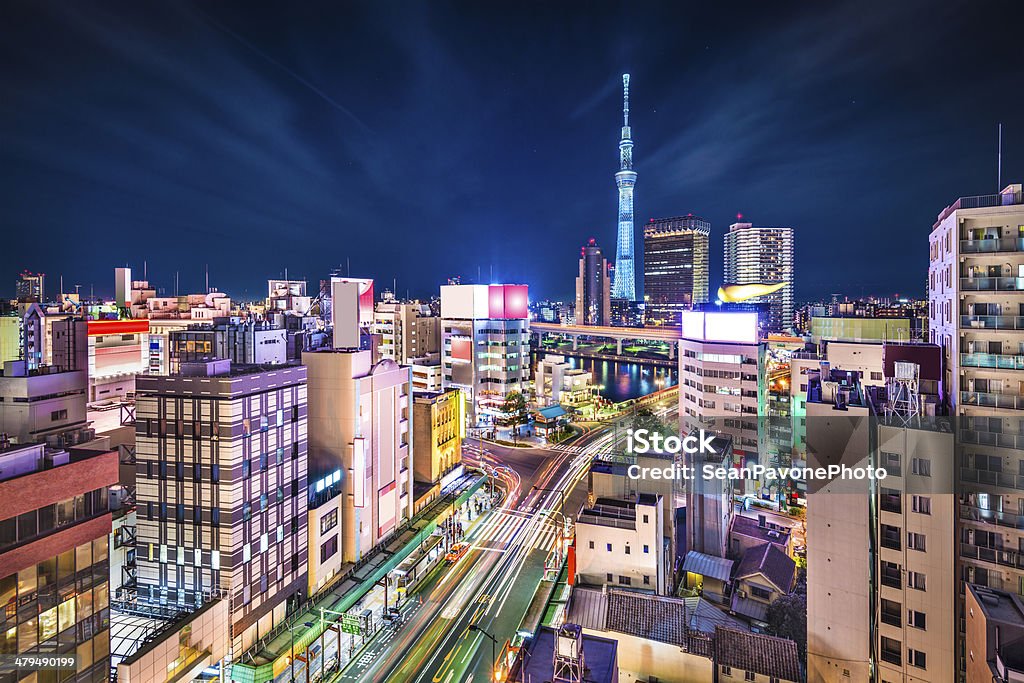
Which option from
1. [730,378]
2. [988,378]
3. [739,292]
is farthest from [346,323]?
[739,292]

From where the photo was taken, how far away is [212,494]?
547 inches

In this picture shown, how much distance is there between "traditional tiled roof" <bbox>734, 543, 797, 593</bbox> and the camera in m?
16.9

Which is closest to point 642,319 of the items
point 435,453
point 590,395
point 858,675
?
point 590,395


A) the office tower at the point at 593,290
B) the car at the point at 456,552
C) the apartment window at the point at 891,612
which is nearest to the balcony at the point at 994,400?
the apartment window at the point at 891,612

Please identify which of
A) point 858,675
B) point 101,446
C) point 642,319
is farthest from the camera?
point 642,319

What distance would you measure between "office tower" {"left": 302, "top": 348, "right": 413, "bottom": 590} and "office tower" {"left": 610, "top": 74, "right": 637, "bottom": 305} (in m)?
121

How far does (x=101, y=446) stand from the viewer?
2448 cm

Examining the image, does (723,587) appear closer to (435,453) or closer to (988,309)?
(988,309)

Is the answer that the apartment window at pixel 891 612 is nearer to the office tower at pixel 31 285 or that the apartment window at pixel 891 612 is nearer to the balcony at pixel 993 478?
the balcony at pixel 993 478

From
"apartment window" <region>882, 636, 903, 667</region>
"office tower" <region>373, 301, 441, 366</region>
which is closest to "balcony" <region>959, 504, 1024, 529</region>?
"apartment window" <region>882, 636, 903, 667</region>

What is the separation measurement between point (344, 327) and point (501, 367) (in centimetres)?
2862

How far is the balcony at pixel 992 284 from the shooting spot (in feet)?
40.0

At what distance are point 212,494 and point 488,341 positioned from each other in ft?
116

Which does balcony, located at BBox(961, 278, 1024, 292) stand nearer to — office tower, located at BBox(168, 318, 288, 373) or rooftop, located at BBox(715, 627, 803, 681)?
rooftop, located at BBox(715, 627, 803, 681)
